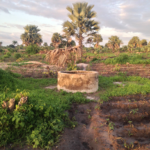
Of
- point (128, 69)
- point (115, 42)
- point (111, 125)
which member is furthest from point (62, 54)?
point (115, 42)

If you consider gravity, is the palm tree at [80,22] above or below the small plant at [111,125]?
above

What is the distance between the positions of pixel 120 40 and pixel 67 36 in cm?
1824

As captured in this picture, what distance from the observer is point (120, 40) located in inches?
1307

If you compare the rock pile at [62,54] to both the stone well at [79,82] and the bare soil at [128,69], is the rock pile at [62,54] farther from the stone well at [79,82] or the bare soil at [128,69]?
the bare soil at [128,69]

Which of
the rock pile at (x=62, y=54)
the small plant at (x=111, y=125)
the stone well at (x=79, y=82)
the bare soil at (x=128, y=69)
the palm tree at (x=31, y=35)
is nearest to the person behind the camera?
the small plant at (x=111, y=125)

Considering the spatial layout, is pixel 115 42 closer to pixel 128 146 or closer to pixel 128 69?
pixel 128 69

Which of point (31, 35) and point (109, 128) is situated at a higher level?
point (31, 35)

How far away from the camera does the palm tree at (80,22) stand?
18.7 meters

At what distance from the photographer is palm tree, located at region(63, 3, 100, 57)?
18.7 metres

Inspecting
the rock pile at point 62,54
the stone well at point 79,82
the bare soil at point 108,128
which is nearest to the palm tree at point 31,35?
the rock pile at point 62,54

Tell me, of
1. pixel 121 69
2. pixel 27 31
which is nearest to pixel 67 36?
pixel 121 69

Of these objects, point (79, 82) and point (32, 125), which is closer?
point (32, 125)

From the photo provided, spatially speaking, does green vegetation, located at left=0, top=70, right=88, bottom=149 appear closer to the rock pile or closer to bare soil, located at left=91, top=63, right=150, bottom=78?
the rock pile

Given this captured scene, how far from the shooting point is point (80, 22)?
1861cm
